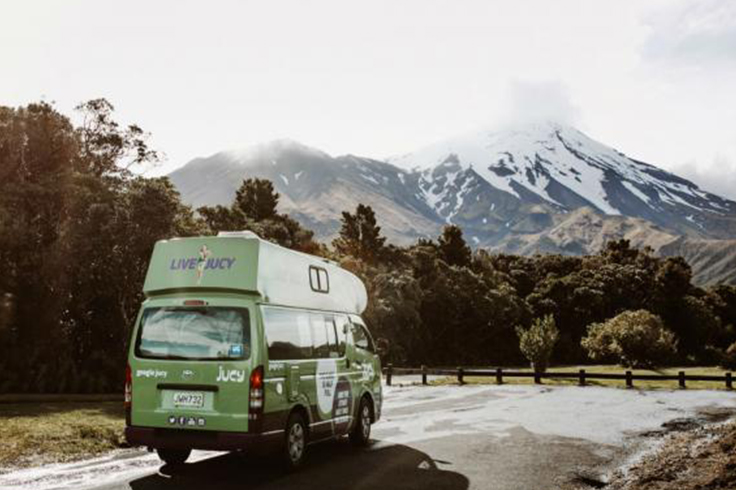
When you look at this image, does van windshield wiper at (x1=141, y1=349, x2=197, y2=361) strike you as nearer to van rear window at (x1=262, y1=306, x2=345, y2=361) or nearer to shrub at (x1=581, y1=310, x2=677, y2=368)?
van rear window at (x1=262, y1=306, x2=345, y2=361)

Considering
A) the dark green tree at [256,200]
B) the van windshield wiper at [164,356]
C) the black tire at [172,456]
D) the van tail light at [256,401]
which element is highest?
the dark green tree at [256,200]

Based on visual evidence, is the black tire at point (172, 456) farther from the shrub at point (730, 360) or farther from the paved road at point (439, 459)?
the shrub at point (730, 360)

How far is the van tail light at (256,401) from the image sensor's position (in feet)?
30.3

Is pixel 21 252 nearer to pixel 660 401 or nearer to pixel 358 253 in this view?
pixel 660 401

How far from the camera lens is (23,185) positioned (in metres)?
27.2

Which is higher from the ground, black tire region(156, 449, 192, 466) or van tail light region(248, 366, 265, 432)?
van tail light region(248, 366, 265, 432)

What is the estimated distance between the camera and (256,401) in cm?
927

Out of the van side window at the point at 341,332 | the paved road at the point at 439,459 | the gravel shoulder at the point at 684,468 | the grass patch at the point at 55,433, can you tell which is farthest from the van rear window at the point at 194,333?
the gravel shoulder at the point at 684,468

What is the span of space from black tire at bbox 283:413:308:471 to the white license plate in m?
1.32

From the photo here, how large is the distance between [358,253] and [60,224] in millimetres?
42354

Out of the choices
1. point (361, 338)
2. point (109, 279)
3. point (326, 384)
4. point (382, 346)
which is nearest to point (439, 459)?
point (326, 384)

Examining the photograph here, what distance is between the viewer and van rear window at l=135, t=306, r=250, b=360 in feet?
31.1

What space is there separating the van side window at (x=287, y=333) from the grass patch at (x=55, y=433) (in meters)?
4.31

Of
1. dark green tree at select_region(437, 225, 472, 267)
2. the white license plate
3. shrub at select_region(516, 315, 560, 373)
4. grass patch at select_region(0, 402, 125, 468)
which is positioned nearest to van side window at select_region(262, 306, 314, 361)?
the white license plate
